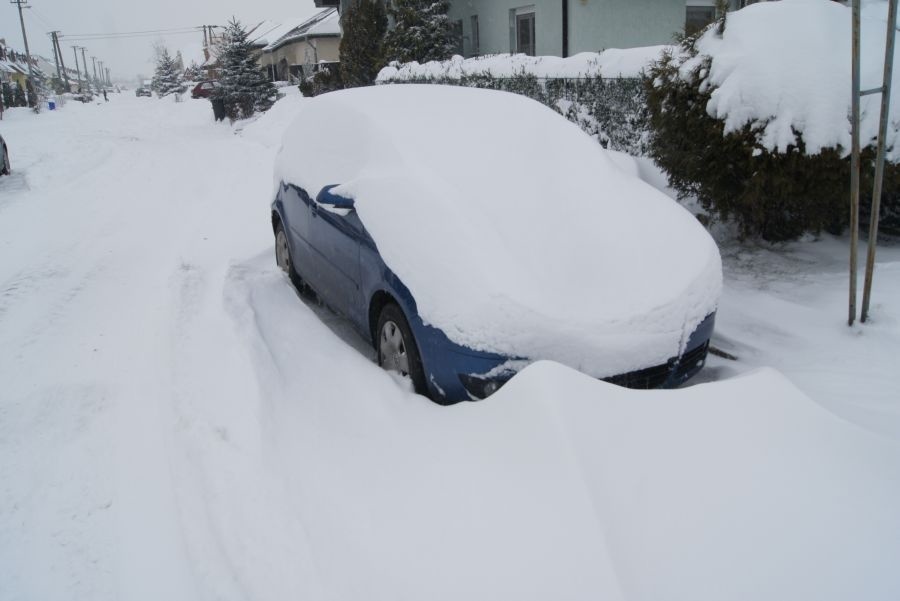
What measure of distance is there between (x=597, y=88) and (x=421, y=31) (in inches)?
446

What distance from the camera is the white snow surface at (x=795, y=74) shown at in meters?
5.14

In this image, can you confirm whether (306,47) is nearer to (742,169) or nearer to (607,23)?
(607,23)

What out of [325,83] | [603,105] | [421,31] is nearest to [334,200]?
[603,105]

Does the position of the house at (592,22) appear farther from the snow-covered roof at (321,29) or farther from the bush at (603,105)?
the snow-covered roof at (321,29)

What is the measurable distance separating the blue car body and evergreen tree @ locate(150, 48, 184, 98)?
245 ft

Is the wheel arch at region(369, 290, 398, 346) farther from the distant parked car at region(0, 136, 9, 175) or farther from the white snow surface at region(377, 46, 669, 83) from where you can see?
the distant parked car at region(0, 136, 9, 175)

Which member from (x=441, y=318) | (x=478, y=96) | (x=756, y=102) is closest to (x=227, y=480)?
(x=441, y=318)

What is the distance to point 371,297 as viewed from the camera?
410 cm

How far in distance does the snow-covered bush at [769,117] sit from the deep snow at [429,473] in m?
1.06

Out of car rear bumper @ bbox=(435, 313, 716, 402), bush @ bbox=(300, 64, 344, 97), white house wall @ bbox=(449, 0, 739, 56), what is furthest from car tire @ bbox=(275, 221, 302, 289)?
bush @ bbox=(300, 64, 344, 97)

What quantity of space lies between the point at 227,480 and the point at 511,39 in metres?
15.9

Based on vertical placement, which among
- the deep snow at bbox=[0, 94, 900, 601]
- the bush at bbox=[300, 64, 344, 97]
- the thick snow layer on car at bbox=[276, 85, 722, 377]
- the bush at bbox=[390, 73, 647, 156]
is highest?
the bush at bbox=[300, 64, 344, 97]

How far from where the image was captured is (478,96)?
513 cm

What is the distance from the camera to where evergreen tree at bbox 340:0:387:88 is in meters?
21.0
